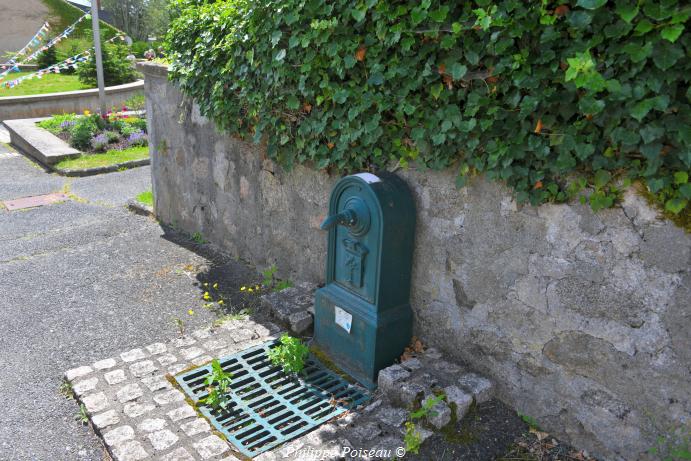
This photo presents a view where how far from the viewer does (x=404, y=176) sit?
3291 mm

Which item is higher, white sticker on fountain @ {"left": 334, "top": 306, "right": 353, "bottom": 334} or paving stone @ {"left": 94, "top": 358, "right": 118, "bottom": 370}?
white sticker on fountain @ {"left": 334, "top": 306, "right": 353, "bottom": 334}

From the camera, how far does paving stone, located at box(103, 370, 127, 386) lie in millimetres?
3324

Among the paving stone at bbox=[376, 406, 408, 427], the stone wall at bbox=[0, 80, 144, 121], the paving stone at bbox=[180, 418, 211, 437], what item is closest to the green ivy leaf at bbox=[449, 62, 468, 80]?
the paving stone at bbox=[376, 406, 408, 427]

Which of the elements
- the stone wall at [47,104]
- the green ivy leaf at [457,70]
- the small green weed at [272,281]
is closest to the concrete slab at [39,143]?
the stone wall at [47,104]

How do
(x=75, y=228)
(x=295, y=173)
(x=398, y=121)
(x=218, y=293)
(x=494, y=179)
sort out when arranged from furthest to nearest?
1. (x=75, y=228)
2. (x=218, y=293)
3. (x=295, y=173)
4. (x=398, y=121)
5. (x=494, y=179)

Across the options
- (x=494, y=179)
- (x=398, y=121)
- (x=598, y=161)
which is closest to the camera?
(x=598, y=161)

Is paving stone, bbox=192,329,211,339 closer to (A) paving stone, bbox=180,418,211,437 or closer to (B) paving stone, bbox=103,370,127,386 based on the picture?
(B) paving stone, bbox=103,370,127,386

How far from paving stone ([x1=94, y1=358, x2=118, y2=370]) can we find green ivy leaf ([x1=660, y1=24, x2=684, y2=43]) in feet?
11.4

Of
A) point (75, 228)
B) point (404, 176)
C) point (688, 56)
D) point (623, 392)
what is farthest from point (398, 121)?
point (75, 228)

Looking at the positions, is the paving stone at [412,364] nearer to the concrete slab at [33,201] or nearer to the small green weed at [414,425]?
the small green weed at [414,425]

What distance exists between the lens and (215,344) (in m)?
3.69

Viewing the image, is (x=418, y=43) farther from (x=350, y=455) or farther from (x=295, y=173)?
(x=350, y=455)

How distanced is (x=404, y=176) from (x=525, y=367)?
1.29 metres

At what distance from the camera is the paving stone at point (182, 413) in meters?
2.99
